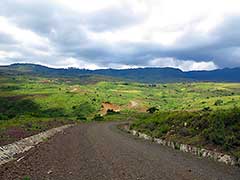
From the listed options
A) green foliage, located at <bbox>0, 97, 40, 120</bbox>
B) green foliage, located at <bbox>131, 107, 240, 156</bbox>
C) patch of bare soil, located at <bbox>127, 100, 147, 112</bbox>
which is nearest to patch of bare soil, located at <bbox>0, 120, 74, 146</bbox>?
green foliage, located at <bbox>131, 107, 240, 156</bbox>

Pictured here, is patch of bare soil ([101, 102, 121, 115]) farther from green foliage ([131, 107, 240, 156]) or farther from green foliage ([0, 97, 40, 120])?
green foliage ([131, 107, 240, 156])

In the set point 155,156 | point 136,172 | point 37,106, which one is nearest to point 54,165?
point 136,172

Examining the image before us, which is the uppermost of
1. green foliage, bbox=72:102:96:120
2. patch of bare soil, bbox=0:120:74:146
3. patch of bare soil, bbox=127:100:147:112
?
patch of bare soil, bbox=0:120:74:146

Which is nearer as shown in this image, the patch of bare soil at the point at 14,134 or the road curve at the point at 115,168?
the road curve at the point at 115,168

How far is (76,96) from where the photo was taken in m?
173

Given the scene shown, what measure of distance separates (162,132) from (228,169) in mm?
24011

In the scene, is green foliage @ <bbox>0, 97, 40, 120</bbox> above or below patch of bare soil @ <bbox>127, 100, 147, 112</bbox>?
above

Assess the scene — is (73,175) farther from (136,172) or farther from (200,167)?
(200,167)

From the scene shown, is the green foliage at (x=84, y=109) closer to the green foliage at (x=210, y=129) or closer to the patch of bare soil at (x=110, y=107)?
the patch of bare soil at (x=110, y=107)

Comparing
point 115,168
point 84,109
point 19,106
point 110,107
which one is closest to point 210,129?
point 115,168

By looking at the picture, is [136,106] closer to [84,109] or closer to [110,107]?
Answer: [110,107]

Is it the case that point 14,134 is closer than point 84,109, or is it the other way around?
point 14,134

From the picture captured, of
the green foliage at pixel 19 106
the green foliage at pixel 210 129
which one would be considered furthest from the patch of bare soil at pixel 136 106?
the green foliage at pixel 210 129

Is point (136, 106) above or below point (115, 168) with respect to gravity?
below
